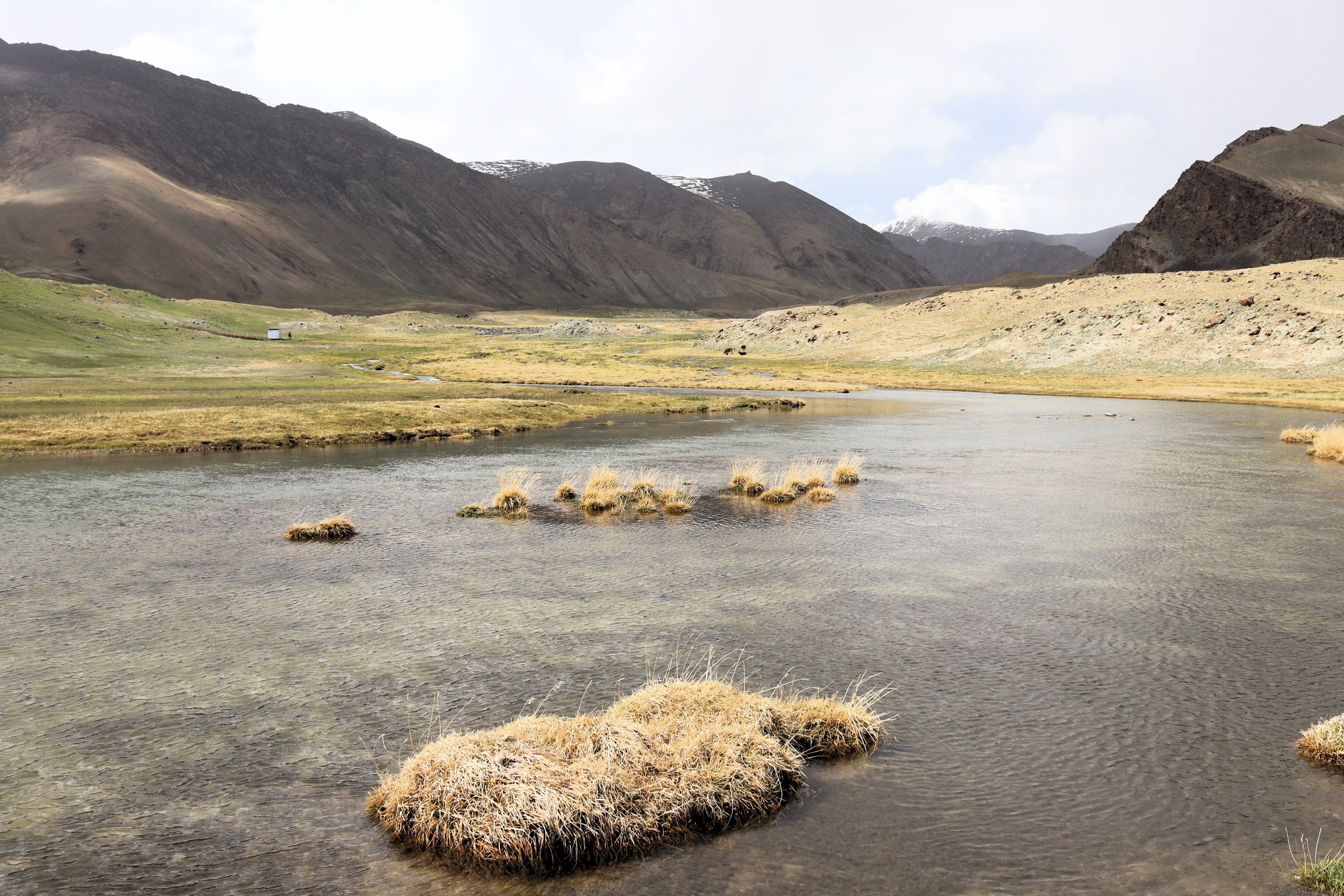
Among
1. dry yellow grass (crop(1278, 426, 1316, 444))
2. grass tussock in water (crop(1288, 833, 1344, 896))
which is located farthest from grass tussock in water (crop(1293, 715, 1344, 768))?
dry yellow grass (crop(1278, 426, 1316, 444))

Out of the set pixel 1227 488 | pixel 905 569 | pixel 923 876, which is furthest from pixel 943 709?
pixel 1227 488

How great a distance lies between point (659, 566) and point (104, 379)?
67340 millimetres

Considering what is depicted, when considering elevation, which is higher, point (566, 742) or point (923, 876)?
point (566, 742)

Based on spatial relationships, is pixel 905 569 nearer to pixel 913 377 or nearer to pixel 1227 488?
pixel 1227 488

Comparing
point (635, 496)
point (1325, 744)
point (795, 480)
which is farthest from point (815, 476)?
point (1325, 744)

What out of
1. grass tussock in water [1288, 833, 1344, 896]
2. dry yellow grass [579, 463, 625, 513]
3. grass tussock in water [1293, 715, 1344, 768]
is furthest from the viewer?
dry yellow grass [579, 463, 625, 513]

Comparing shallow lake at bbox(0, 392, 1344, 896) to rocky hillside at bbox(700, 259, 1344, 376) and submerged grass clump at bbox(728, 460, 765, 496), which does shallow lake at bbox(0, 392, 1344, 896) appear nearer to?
submerged grass clump at bbox(728, 460, 765, 496)

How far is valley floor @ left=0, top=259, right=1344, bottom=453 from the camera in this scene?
48969mm

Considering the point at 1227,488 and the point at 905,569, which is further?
the point at 1227,488

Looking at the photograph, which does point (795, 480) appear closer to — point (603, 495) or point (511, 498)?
point (603, 495)

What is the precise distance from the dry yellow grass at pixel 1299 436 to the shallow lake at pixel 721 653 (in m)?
13.4

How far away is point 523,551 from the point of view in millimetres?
21516

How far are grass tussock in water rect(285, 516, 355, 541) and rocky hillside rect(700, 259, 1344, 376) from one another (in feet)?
276

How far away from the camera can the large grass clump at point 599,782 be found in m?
8.56
